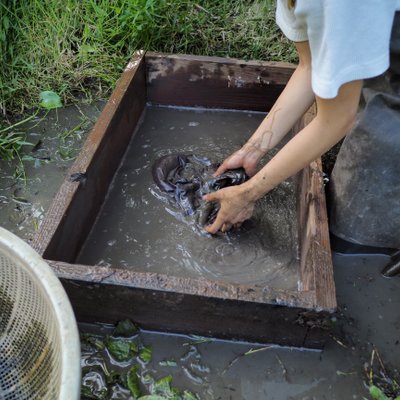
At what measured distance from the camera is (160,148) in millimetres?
2896

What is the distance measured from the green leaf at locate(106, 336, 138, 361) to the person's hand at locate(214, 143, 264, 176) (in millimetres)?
1017

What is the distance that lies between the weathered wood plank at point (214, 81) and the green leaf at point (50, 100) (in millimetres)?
593

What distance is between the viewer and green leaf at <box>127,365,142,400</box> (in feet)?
6.05

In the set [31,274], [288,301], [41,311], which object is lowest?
[288,301]

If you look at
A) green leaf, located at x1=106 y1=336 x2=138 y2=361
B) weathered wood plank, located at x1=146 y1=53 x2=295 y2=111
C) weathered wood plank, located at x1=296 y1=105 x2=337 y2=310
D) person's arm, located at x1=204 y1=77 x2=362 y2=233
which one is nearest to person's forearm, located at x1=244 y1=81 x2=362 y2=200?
person's arm, located at x1=204 y1=77 x2=362 y2=233

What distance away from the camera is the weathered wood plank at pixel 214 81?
3.00 metres

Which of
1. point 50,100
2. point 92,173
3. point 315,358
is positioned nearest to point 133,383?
point 315,358

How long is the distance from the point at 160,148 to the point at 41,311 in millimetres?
1651

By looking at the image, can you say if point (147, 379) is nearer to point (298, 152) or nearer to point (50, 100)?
point (298, 152)

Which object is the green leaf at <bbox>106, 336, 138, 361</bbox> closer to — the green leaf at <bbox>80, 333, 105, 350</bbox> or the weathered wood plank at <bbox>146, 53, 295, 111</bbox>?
the green leaf at <bbox>80, 333, 105, 350</bbox>

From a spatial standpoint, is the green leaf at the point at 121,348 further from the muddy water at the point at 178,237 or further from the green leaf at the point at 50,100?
the green leaf at the point at 50,100

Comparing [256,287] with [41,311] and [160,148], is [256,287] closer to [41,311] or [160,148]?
[41,311]

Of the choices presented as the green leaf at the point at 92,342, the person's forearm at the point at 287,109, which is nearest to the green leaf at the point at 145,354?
the green leaf at the point at 92,342

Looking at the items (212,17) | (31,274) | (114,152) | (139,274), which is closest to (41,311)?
(31,274)
